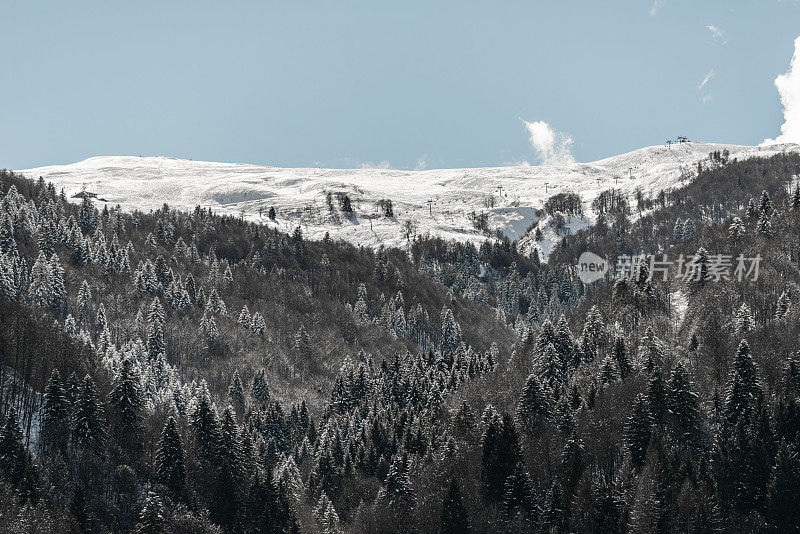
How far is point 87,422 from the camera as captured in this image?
91812 mm

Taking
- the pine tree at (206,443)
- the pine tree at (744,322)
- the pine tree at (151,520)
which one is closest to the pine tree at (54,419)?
the pine tree at (206,443)

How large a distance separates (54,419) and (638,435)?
262ft

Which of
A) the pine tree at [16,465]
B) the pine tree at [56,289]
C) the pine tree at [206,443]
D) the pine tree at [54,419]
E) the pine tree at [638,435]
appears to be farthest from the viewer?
the pine tree at [56,289]

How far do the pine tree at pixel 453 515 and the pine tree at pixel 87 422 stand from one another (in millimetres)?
51569

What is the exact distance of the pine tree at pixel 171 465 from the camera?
3369 inches

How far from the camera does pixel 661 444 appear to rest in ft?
268

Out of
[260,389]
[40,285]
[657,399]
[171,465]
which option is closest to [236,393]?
[260,389]

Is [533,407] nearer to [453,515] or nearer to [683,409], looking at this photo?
[683,409]

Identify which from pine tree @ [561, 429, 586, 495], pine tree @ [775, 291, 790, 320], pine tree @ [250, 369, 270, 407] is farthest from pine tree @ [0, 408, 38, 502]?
pine tree @ [775, 291, 790, 320]

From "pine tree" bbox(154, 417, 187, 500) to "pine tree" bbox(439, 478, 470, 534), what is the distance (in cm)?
3595

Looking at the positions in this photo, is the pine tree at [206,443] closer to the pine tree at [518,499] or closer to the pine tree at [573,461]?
the pine tree at [518,499]

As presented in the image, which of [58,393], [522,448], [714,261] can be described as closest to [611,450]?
[522,448]

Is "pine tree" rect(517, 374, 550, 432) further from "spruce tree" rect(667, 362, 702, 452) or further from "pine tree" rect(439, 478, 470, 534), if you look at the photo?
"pine tree" rect(439, 478, 470, 534)

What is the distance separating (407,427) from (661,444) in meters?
43.7
